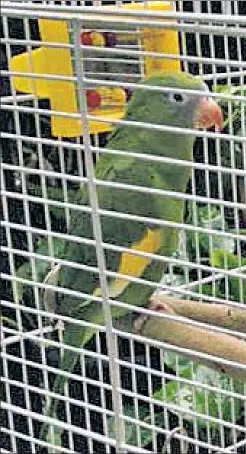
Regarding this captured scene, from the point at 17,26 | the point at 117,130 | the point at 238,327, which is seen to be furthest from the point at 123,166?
the point at 17,26

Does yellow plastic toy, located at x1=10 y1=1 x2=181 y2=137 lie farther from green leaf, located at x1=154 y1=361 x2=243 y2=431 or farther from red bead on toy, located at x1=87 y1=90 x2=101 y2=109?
green leaf, located at x1=154 y1=361 x2=243 y2=431

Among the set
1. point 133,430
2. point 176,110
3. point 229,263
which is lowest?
point 133,430

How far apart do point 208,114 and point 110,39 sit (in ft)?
0.35

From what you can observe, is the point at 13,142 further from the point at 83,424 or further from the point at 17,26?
the point at 83,424

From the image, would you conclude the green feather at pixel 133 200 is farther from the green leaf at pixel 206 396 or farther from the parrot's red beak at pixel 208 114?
the green leaf at pixel 206 396

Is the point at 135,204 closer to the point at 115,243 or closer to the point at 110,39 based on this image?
the point at 115,243

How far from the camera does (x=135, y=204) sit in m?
0.86

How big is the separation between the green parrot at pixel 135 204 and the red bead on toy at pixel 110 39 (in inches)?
2.1

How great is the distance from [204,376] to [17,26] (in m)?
0.54

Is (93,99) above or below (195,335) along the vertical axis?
above

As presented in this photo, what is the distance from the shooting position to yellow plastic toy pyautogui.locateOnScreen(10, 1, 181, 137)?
876 millimetres

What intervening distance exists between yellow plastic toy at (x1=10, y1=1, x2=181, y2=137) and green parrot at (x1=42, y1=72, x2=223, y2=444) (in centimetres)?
3

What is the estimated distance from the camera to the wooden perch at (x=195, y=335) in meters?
0.75

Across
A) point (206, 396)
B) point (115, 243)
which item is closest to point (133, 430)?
point (206, 396)
